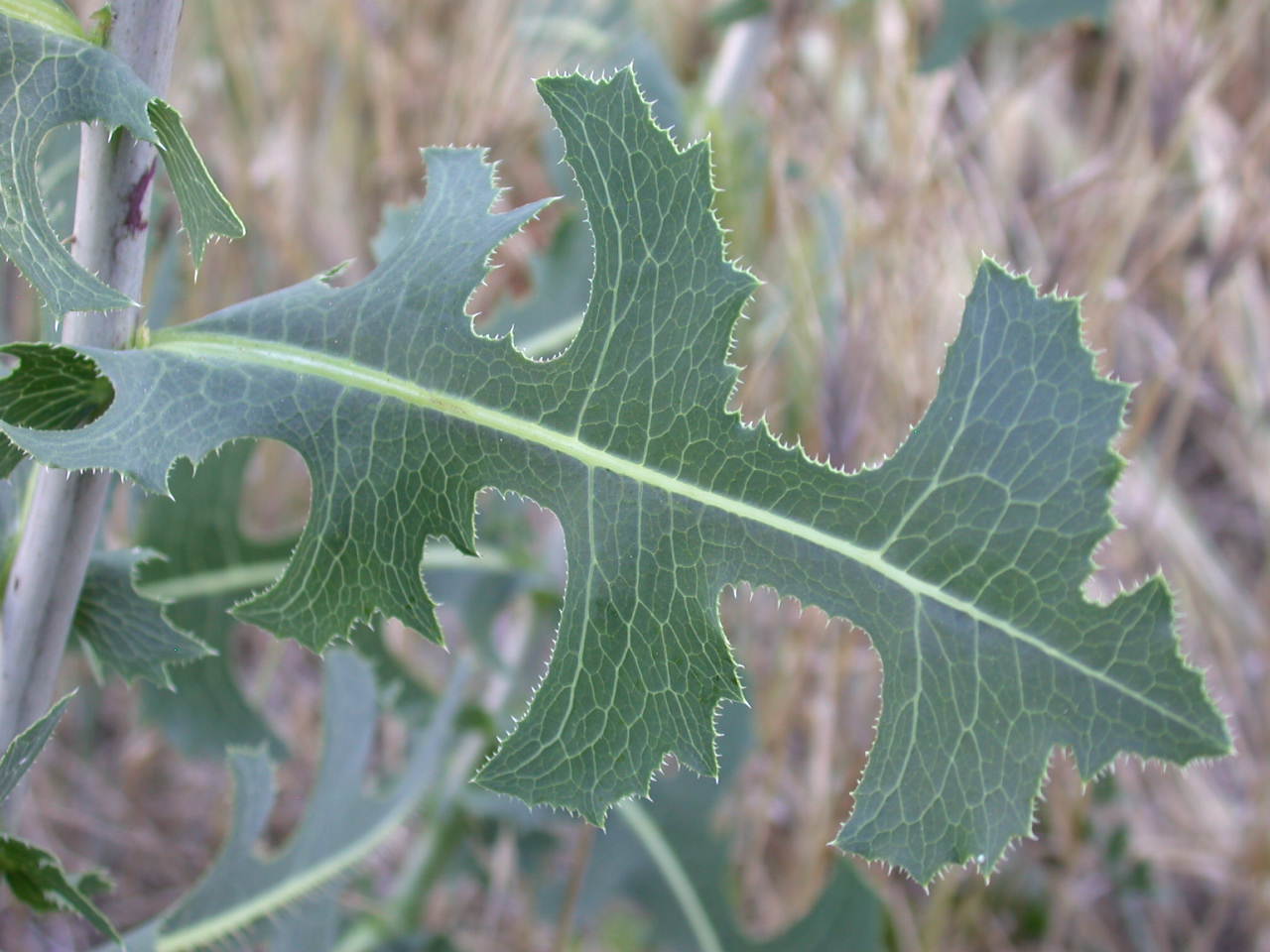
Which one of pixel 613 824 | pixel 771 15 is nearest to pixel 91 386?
pixel 613 824

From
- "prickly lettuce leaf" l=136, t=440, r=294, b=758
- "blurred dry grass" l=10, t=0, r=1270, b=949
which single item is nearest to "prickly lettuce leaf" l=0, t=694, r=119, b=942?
"prickly lettuce leaf" l=136, t=440, r=294, b=758

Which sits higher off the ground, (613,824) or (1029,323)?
(1029,323)

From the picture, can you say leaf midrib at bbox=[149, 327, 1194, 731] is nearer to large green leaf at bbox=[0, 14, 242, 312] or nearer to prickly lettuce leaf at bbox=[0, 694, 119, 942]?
large green leaf at bbox=[0, 14, 242, 312]

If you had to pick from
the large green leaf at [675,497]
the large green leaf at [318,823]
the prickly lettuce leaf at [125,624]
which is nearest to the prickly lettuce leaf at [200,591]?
the large green leaf at [318,823]

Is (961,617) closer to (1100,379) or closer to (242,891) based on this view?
(1100,379)

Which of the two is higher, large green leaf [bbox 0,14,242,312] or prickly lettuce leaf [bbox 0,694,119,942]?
large green leaf [bbox 0,14,242,312]

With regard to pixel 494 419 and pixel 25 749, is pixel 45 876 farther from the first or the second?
pixel 494 419
